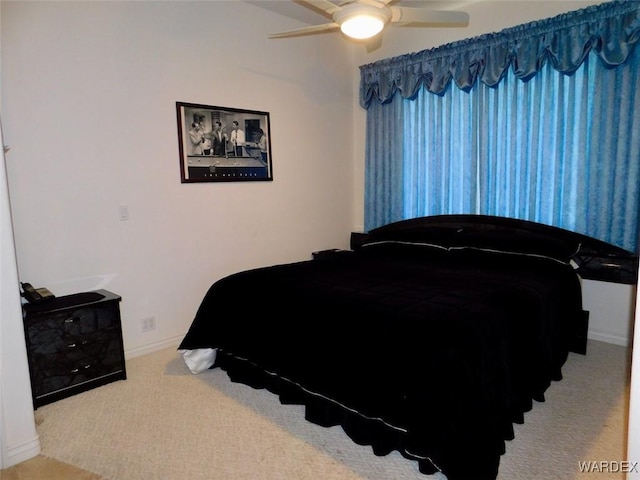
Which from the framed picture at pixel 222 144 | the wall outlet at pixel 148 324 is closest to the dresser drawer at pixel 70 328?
the wall outlet at pixel 148 324

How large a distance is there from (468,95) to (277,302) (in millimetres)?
2828

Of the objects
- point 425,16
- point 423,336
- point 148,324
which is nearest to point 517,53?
point 425,16

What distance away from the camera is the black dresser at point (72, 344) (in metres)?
2.55

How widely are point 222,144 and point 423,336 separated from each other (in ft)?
8.66

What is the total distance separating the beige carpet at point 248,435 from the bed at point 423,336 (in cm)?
11

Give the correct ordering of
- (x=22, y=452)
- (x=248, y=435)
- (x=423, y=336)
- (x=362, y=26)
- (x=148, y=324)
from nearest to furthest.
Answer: (x=423, y=336) < (x=22, y=452) < (x=248, y=435) < (x=362, y=26) < (x=148, y=324)

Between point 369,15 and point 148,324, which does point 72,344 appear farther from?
point 369,15

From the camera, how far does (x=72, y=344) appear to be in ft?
8.83

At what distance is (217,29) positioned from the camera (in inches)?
146

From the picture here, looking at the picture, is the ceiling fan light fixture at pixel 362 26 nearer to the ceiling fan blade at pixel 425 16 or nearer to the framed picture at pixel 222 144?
the ceiling fan blade at pixel 425 16

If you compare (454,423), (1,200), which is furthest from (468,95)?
(1,200)

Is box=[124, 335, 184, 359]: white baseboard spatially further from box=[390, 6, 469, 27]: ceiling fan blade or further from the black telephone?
box=[390, 6, 469, 27]: ceiling fan blade

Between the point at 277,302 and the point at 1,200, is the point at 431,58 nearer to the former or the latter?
the point at 277,302

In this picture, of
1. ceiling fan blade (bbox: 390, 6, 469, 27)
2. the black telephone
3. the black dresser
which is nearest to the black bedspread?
the black dresser
